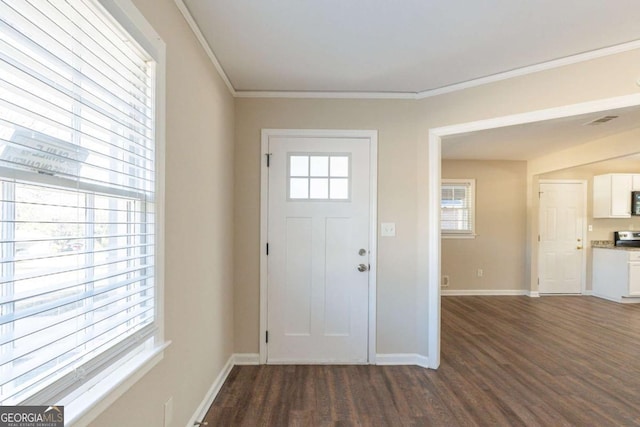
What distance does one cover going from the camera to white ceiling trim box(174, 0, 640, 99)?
2.06 m

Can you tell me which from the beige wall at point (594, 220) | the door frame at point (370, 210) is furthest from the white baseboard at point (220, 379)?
the beige wall at point (594, 220)

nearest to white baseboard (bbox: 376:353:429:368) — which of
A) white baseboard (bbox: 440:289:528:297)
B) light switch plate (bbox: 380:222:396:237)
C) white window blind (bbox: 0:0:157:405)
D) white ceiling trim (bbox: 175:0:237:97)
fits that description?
light switch plate (bbox: 380:222:396:237)

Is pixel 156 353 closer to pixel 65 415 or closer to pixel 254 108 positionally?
pixel 65 415

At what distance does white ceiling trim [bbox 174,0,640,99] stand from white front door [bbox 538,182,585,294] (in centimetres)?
408

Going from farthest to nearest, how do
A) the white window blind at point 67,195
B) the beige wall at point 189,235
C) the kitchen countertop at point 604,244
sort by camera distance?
the kitchen countertop at point 604,244, the beige wall at point 189,235, the white window blind at point 67,195

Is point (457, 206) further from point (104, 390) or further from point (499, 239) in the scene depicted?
point (104, 390)

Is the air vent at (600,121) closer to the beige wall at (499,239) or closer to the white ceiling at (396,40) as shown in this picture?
the white ceiling at (396,40)

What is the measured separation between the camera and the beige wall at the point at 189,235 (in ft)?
4.87

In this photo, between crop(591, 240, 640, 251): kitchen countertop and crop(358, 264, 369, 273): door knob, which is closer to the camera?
crop(358, 264, 369, 273): door knob

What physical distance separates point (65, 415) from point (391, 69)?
268 cm

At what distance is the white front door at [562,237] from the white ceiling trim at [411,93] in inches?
161

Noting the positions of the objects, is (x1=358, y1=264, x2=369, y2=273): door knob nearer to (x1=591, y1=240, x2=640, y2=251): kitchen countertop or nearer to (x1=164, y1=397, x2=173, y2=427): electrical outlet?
(x1=164, y1=397, x2=173, y2=427): electrical outlet

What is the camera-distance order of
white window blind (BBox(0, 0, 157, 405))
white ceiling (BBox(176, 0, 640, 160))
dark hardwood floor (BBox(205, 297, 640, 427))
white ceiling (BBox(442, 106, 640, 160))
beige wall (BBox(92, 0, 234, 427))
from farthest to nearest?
1. white ceiling (BBox(442, 106, 640, 160))
2. dark hardwood floor (BBox(205, 297, 640, 427))
3. white ceiling (BBox(176, 0, 640, 160))
4. beige wall (BBox(92, 0, 234, 427))
5. white window blind (BBox(0, 0, 157, 405))

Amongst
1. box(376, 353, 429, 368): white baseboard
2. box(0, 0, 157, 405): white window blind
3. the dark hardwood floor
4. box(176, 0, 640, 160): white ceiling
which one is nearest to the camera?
box(0, 0, 157, 405): white window blind
